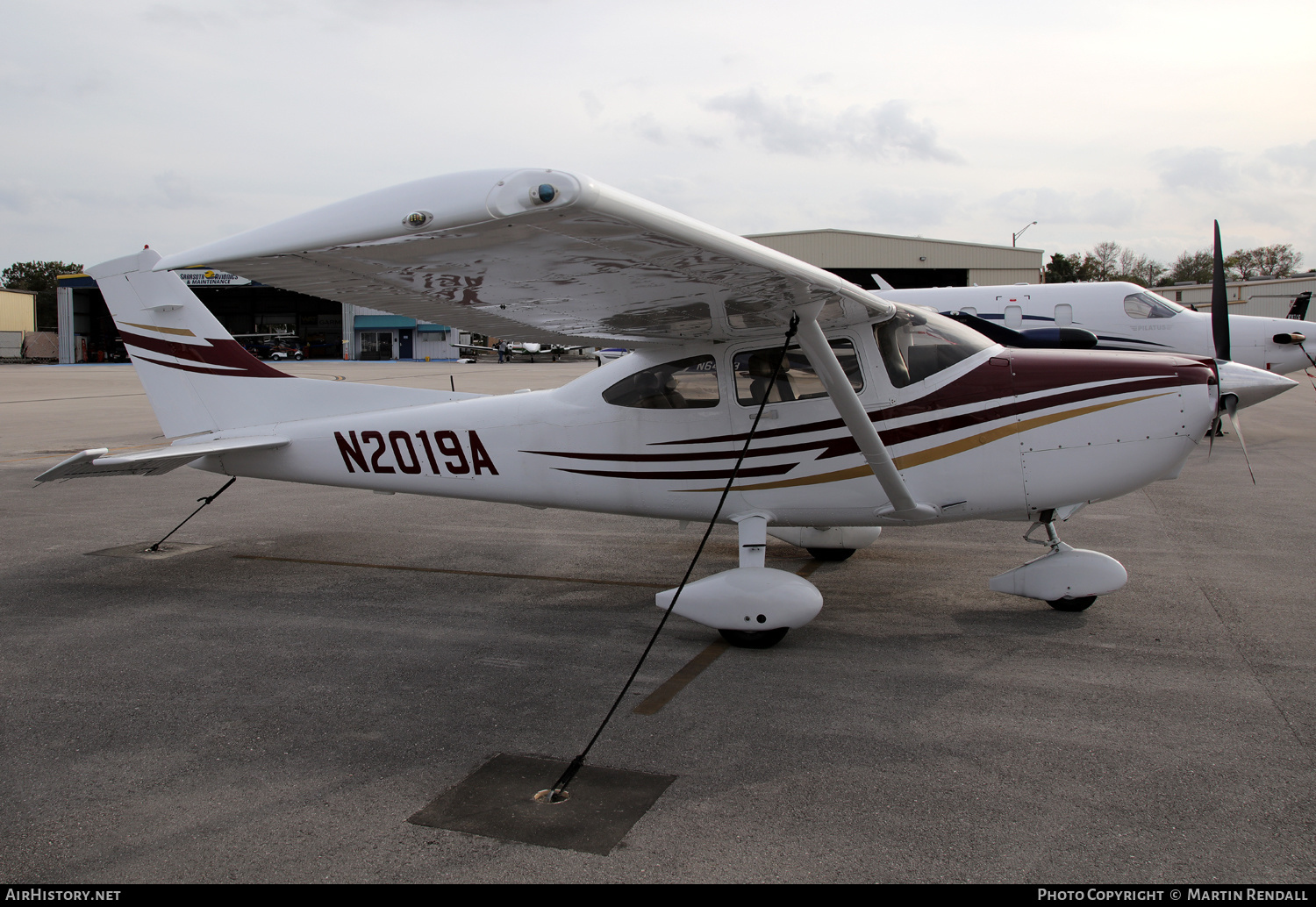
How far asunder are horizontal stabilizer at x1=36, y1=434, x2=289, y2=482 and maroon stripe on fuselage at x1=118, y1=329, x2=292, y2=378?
0.59m

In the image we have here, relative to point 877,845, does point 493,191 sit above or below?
above

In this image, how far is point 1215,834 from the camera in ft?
9.75

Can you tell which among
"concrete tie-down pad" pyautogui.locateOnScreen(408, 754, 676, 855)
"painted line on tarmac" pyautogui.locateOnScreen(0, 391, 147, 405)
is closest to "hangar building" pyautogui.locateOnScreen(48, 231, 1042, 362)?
"painted line on tarmac" pyautogui.locateOnScreen(0, 391, 147, 405)

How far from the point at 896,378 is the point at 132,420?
64.5 feet

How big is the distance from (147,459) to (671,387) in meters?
3.78

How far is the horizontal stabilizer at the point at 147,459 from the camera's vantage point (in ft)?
18.7

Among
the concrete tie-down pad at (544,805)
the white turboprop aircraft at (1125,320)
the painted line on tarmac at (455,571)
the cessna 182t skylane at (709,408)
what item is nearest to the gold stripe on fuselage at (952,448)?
the cessna 182t skylane at (709,408)

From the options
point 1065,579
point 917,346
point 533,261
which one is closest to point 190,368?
point 533,261

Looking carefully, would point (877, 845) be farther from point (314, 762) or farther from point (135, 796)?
point (135, 796)

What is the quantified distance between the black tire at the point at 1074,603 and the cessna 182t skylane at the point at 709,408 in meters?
0.12

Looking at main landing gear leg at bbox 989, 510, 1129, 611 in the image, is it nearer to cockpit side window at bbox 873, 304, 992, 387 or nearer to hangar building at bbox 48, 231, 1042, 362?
cockpit side window at bbox 873, 304, 992, 387

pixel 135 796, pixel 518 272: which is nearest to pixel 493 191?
pixel 518 272

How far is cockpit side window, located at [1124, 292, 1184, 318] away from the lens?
609 inches

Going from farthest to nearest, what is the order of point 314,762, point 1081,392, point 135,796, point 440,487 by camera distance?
point 440,487 < point 1081,392 < point 314,762 < point 135,796
